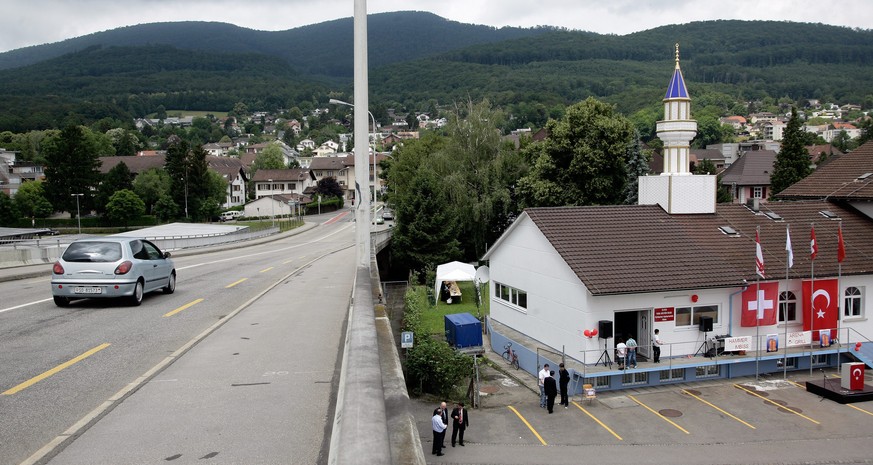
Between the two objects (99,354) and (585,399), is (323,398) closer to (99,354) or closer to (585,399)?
(99,354)

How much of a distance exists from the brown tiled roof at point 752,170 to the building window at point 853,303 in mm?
59139

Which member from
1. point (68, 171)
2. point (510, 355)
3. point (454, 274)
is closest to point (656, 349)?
point (510, 355)

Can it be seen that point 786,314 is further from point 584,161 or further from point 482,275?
point 584,161

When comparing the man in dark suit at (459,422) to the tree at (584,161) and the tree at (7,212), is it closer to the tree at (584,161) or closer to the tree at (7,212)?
the tree at (584,161)

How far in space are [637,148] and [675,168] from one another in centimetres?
2548

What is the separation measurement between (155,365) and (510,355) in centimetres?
1768

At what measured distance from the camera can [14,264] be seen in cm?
2828

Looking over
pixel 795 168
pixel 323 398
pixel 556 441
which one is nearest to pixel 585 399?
pixel 556 441

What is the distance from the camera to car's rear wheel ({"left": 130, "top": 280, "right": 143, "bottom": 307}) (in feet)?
51.2

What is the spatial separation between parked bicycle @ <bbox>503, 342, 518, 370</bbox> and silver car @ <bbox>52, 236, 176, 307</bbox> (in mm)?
14034

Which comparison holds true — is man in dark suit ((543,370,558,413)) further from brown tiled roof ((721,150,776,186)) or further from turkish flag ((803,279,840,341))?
brown tiled roof ((721,150,776,186))

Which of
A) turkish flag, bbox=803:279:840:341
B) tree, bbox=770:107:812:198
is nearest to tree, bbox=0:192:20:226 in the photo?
tree, bbox=770:107:812:198

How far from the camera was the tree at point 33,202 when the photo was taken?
94.0 meters

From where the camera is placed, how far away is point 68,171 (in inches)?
3725
